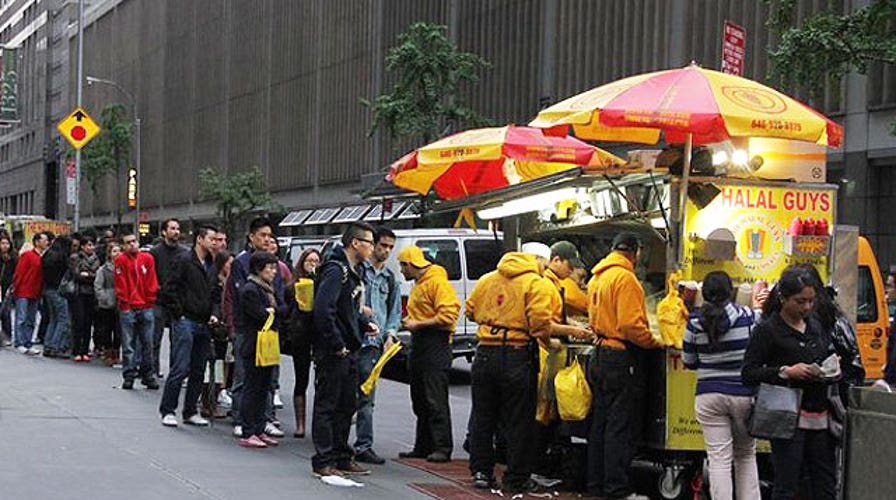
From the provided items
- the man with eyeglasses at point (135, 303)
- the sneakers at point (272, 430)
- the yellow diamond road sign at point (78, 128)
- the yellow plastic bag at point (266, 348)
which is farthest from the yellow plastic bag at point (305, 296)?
the yellow diamond road sign at point (78, 128)

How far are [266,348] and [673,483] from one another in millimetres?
3654

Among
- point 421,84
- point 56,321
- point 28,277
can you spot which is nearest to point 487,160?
point 56,321

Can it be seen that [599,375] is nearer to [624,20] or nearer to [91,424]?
[91,424]

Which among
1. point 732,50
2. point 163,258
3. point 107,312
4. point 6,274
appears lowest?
point 107,312

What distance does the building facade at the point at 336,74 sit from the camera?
24891mm

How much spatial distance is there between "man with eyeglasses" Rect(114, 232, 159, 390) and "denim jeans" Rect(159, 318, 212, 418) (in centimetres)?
321

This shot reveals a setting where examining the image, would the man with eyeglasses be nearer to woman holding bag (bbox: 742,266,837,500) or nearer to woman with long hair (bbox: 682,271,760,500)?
woman with long hair (bbox: 682,271,760,500)

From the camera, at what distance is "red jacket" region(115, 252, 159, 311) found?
16.2 meters

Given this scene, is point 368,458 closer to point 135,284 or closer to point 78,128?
point 135,284

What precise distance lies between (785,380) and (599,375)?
2372 millimetres

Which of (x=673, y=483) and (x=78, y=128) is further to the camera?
(x=78, y=128)

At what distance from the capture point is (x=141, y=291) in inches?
642

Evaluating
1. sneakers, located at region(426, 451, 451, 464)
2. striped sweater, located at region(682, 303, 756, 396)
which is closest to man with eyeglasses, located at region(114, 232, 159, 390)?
sneakers, located at region(426, 451, 451, 464)

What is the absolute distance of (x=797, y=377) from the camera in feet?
25.2
